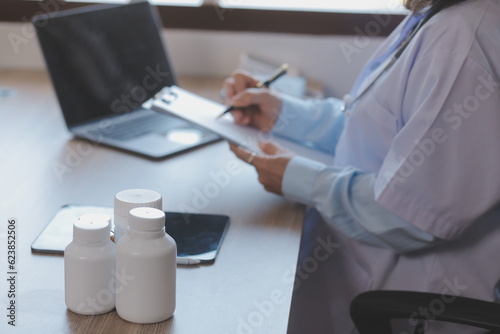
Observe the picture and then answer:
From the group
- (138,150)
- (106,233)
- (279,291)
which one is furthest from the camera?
(138,150)

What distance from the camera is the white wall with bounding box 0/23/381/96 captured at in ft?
7.34

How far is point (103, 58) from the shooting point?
1.82 metres

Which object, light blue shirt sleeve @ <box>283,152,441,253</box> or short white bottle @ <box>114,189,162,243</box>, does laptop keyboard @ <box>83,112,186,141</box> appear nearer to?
light blue shirt sleeve @ <box>283,152,441,253</box>

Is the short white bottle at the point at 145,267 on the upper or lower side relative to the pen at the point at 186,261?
upper

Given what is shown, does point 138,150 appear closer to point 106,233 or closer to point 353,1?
point 106,233

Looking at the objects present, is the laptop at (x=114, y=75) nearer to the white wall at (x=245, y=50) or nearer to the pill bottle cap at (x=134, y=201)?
the white wall at (x=245, y=50)

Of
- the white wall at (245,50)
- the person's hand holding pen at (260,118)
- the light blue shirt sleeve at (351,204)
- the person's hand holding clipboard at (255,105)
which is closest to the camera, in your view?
the light blue shirt sleeve at (351,204)

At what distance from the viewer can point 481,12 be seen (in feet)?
3.88

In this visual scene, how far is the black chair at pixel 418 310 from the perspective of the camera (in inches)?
42.1

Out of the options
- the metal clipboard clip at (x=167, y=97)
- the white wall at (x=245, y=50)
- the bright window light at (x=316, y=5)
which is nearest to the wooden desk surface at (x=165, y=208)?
the metal clipboard clip at (x=167, y=97)

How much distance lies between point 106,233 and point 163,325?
139 millimetres

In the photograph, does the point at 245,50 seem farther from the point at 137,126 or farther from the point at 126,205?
the point at 126,205

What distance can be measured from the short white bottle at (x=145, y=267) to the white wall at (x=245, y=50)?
148 centimetres

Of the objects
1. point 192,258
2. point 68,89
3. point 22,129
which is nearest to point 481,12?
point 192,258
